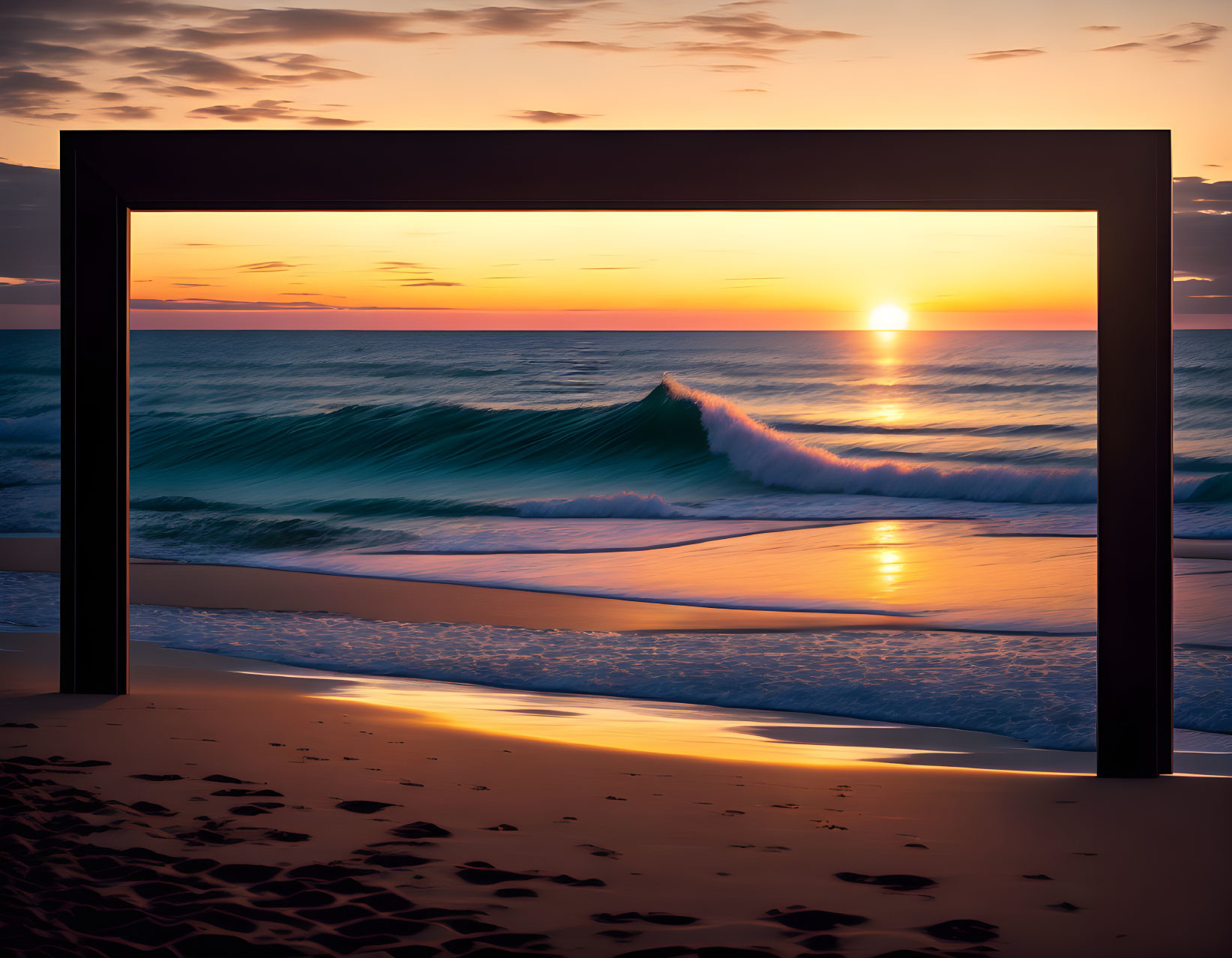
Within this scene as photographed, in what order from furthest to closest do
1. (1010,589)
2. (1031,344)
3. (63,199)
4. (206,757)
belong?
(1031,344) < (1010,589) < (63,199) < (206,757)

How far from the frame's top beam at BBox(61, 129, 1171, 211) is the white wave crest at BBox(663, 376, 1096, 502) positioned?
40.5ft

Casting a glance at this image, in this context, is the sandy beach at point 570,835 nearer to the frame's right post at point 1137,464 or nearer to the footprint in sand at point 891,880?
the footprint in sand at point 891,880

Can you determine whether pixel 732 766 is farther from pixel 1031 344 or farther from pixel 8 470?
pixel 1031 344

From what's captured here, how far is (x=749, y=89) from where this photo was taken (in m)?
6.08

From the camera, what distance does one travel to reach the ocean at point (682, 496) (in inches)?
204

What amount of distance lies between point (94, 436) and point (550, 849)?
249cm

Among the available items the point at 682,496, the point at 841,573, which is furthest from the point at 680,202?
the point at 682,496

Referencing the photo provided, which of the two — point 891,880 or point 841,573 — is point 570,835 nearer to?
point 891,880

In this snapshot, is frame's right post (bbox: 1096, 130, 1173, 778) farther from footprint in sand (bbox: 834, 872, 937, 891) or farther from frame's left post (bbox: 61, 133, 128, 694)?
frame's left post (bbox: 61, 133, 128, 694)

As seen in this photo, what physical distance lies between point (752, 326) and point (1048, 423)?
12.5m

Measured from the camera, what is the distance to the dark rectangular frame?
10.9 feet

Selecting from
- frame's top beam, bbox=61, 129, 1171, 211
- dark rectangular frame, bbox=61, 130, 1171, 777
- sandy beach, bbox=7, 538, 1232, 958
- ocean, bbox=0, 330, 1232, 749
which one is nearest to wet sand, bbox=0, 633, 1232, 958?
sandy beach, bbox=7, 538, 1232, 958

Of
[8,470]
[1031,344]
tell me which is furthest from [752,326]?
[8,470]

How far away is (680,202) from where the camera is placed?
3533mm
